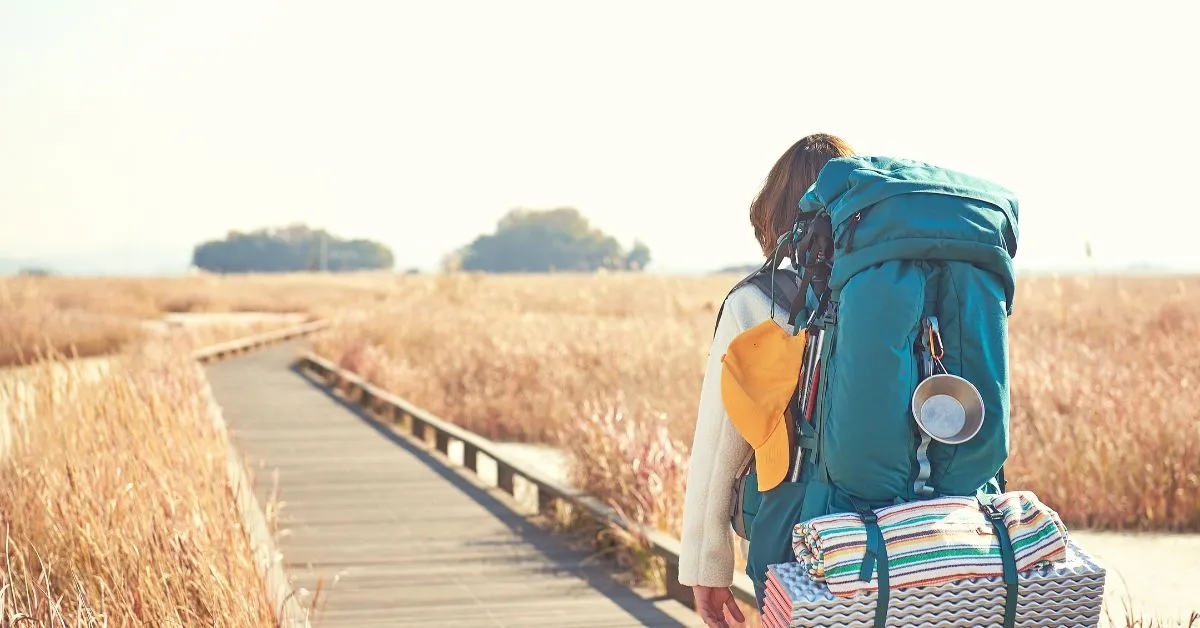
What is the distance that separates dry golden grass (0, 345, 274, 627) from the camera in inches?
130

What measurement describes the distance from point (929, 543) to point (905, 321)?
0.32 m

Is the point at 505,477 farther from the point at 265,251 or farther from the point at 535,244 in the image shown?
the point at 265,251

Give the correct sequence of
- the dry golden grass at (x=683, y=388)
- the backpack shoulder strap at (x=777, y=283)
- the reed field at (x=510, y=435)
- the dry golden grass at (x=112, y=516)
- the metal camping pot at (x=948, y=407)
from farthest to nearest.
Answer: the dry golden grass at (x=683, y=388)
the reed field at (x=510, y=435)
the dry golden grass at (x=112, y=516)
the backpack shoulder strap at (x=777, y=283)
the metal camping pot at (x=948, y=407)

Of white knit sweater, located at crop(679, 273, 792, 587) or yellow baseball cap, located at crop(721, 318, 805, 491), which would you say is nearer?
yellow baseball cap, located at crop(721, 318, 805, 491)

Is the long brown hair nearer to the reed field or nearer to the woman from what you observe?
the woman

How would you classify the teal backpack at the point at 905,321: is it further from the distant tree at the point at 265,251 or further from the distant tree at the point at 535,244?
the distant tree at the point at 265,251

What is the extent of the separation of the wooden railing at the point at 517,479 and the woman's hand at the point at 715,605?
75.4 inches

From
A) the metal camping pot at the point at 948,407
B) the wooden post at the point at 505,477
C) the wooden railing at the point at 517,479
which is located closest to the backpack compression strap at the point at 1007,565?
the metal camping pot at the point at 948,407

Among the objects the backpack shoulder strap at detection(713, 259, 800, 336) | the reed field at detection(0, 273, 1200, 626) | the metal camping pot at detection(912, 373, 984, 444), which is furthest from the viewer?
the reed field at detection(0, 273, 1200, 626)

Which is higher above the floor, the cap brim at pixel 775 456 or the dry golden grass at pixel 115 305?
the cap brim at pixel 775 456

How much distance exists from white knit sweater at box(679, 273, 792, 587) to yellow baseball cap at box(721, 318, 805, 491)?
3.6 inches

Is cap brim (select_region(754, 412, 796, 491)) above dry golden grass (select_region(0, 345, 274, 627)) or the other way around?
above

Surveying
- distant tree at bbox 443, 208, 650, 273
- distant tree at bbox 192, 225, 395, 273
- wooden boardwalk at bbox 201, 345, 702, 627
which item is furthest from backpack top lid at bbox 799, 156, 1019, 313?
distant tree at bbox 192, 225, 395, 273

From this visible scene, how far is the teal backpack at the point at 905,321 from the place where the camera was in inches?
67.7
